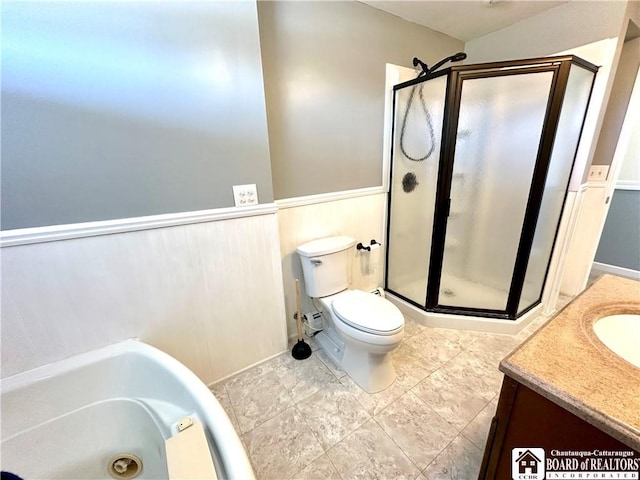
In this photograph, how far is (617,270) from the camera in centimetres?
265

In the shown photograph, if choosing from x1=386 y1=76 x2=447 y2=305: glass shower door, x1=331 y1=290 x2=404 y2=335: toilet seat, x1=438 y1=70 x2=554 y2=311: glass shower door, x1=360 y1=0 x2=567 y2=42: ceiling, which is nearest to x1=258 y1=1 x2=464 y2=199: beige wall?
x1=360 y1=0 x2=567 y2=42: ceiling

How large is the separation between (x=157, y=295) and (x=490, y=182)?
7.12ft

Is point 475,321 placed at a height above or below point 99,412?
below

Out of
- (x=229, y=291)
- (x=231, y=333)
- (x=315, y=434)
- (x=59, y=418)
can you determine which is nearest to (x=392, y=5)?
(x=229, y=291)

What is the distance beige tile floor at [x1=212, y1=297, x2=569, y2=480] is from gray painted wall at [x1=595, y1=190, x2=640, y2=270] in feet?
6.72

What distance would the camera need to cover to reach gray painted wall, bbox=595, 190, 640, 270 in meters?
2.45

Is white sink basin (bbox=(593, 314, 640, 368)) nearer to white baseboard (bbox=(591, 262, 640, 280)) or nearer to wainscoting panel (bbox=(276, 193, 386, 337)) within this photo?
wainscoting panel (bbox=(276, 193, 386, 337))

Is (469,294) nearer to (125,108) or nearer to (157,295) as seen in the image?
(157,295)

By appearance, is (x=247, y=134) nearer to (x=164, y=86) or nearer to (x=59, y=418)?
(x=164, y=86)

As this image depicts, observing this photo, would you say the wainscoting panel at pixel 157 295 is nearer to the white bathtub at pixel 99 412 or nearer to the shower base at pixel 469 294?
the white bathtub at pixel 99 412

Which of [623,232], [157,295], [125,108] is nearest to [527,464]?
[157,295]

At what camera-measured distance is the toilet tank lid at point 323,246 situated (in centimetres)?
162

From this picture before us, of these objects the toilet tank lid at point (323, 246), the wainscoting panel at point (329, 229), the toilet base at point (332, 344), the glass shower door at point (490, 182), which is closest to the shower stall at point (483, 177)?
the glass shower door at point (490, 182)

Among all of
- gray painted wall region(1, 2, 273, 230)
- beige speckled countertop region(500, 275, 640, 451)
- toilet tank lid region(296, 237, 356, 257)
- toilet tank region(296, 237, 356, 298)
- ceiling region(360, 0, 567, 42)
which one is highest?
ceiling region(360, 0, 567, 42)
